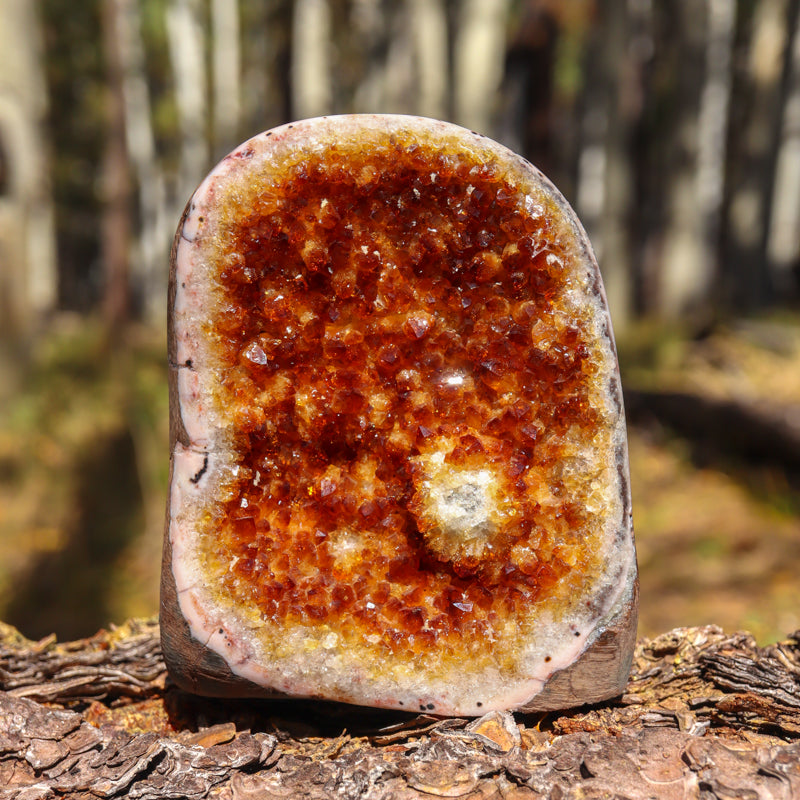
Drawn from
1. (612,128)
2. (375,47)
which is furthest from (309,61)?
(612,128)

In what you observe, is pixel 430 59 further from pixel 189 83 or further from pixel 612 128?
pixel 189 83

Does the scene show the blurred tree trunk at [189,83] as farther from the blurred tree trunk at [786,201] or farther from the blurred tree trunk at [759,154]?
the blurred tree trunk at [786,201]

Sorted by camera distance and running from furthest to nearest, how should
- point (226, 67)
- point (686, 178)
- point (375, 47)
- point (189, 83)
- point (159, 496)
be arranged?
point (226, 67)
point (189, 83)
point (375, 47)
point (686, 178)
point (159, 496)

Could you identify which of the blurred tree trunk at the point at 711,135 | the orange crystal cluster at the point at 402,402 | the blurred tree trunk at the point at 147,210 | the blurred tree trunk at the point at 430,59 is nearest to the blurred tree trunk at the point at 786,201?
the blurred tree trunk at the point at 711,135

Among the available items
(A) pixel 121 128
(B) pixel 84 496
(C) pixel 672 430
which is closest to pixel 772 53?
(C) pixel 672 430

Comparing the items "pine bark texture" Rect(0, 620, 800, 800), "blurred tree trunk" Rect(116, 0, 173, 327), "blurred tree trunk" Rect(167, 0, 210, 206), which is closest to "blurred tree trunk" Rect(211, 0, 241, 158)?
"blurred tree trunk" Rect(167, 0, 210, 206)

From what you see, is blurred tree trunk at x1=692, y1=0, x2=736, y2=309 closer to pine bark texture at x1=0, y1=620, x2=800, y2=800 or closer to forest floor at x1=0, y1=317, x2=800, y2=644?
forest floor at x1=0, y1=317, x2=800, y2=644
